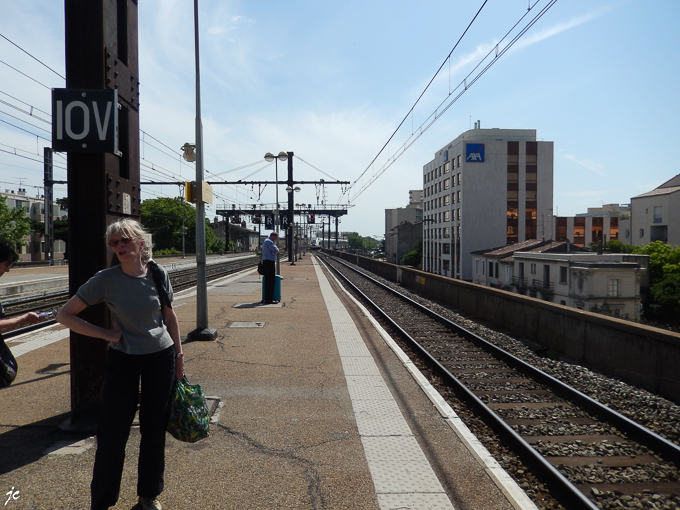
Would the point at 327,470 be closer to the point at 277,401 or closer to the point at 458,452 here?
the point at 458,452

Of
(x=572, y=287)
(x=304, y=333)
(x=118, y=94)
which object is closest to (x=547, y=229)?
(x=572, y=287)

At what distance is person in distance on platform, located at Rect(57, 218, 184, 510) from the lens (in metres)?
2.77

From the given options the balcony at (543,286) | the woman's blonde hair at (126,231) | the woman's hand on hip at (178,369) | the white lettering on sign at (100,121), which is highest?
the white lettering on sign at (100,121)

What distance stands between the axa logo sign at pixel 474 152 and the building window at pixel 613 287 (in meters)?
31.6

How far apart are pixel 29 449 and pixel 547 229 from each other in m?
73.6

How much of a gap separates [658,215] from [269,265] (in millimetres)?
69639

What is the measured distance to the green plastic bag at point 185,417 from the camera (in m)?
3.00

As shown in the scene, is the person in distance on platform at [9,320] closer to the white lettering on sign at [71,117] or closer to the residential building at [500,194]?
the white lettering on sign at [71,117]

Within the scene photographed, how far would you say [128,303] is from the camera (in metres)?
2.78

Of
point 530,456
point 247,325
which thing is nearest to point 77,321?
point 530,456

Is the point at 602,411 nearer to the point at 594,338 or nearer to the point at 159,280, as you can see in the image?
the point at 594,338

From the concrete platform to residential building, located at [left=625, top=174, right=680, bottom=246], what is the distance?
70.2 meters

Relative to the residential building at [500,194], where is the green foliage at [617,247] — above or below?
below

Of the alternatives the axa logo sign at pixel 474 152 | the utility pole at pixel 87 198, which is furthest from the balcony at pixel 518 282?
the utility pole at pixel 87 198
